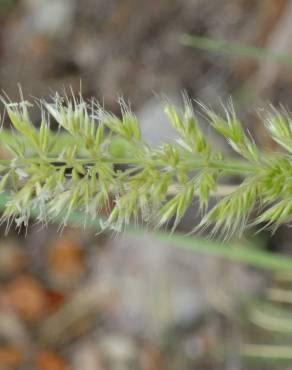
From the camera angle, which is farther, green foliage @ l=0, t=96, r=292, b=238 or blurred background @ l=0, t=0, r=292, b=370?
blurred background @ l=0, t=0, r=292, b=370

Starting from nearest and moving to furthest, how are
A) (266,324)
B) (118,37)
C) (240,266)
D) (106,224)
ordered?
(106,224) → (266,324) → (240,266) → (118,37)

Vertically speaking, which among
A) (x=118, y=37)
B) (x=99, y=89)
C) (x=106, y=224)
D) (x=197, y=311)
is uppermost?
(x=118, y=37)

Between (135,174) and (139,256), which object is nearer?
(135,174)

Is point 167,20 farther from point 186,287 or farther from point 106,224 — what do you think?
point 106,224

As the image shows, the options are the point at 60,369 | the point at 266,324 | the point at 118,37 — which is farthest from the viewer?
the point at 118,37

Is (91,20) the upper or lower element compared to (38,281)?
upper

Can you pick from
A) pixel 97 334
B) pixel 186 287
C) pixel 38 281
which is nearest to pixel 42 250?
pixel 38 281

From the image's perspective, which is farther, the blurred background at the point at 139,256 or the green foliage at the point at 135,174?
the blurred background at the point at 139,256

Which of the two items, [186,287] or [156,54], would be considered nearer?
[186,287]
